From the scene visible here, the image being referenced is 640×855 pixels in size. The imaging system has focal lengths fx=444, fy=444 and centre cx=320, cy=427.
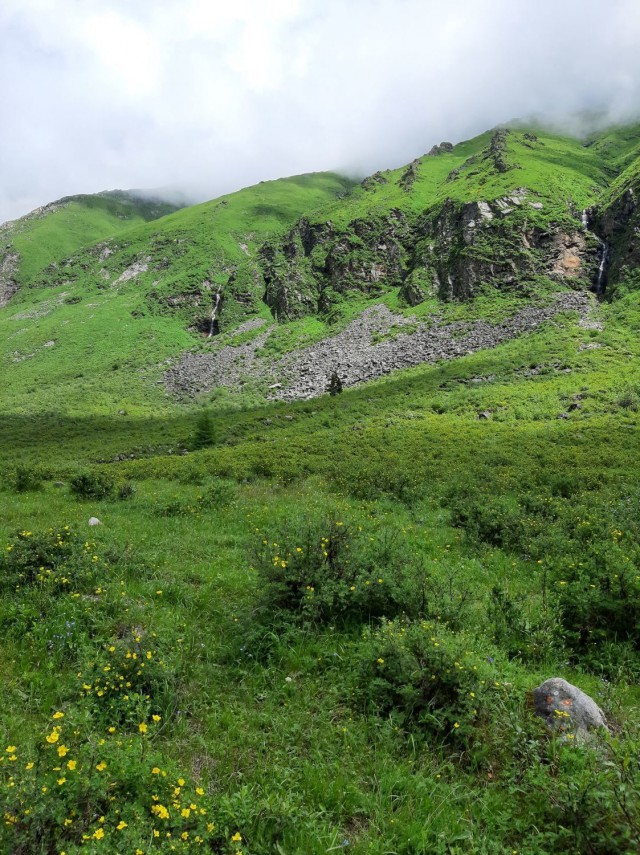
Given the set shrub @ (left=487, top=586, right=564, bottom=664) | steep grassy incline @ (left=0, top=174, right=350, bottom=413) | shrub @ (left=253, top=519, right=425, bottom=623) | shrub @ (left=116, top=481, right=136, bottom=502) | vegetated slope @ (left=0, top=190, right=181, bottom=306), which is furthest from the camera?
vegetated slope @ (left=0, top=190, right=181, bottom=306)

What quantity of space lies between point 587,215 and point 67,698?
3573 inches

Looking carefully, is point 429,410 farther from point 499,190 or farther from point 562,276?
point 499,190

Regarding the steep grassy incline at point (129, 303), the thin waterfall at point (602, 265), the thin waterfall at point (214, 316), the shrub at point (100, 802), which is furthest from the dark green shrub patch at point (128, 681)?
the thin waterfall at point (214, 316)

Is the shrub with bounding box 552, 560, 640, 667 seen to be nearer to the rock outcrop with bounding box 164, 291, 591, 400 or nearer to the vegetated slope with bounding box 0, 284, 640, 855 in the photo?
the vegetated slope with bounding box 0, 284, 640, 855

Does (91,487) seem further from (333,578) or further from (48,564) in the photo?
(333,578)

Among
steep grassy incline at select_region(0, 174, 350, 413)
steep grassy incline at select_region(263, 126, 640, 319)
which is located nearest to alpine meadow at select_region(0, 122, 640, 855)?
steep grassy incline at select_region(0, 174, 350, 413)

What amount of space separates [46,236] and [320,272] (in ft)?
392

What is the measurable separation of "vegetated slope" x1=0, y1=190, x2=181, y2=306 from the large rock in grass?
517 feet

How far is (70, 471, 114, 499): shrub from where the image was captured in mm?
15930

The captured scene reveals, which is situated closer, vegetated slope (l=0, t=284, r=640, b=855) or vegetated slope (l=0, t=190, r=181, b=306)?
vegetated slope (l=0, t=284, r=640, b=855)

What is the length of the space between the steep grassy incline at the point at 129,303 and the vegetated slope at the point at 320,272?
1.49ft

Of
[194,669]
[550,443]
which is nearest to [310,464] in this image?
[550,443]

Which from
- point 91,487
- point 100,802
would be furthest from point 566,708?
point 91,487

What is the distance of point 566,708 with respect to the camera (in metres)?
4.77
